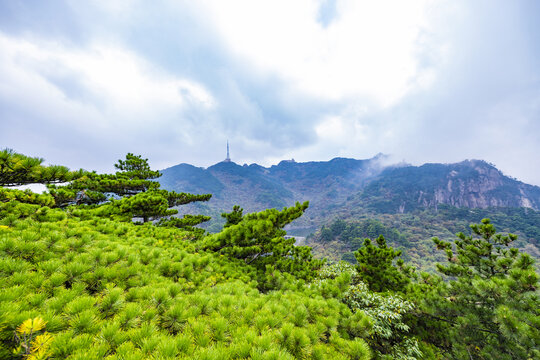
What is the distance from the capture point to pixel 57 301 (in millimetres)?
1973

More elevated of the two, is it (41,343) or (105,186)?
(105,186)

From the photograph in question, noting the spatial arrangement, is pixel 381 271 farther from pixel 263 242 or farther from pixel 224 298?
pixel 224 298

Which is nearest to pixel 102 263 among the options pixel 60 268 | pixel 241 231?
pixel 60 268

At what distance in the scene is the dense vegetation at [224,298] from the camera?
5.83 ft

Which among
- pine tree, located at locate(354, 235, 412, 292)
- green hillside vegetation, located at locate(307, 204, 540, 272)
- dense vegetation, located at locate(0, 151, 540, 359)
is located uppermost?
dense vegetation, located at locate(0, 151, 540, 359)

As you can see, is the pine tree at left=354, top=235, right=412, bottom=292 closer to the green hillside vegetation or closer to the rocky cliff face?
the green hillside vegetation

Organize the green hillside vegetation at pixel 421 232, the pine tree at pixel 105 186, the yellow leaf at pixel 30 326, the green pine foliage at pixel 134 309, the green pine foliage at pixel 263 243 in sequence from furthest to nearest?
the green hillside vegetation at pixel 421 232 < the pine tree at pixel 105 186 < the green pine foliage at pixel 263 243 < the green pine foliage at pixel 134 309 < the yellow leaf at pixel 30 326

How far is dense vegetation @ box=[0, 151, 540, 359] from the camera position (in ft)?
5.83

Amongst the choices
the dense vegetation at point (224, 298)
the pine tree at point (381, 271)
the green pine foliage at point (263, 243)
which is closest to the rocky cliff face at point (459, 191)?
the pine tree at point (381, 271)

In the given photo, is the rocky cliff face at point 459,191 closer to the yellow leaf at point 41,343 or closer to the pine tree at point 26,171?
the pine tree at point 26,171

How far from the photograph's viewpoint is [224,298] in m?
2.81

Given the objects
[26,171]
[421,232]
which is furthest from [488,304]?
[421,232]

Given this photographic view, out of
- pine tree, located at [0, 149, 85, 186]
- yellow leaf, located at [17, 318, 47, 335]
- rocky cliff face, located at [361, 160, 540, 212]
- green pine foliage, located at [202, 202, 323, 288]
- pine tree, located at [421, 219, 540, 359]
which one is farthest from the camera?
rocky cliff face, located at [361, 160, 540, 212]

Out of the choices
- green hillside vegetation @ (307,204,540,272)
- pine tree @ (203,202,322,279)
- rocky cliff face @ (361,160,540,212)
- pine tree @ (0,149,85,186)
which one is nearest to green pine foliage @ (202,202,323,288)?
pine tree @ (203,202,322,279)
